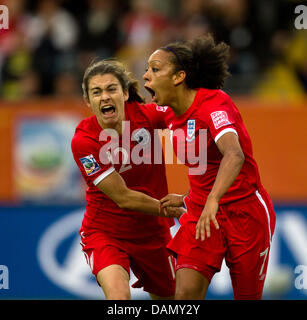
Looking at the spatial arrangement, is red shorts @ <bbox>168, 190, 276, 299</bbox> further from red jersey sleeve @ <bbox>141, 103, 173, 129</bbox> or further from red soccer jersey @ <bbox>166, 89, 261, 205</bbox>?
red jersey sleeve @ <bbox>141, 103, 173, 129</bbox>

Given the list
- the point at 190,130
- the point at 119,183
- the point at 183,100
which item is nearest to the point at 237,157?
the point at 190,130

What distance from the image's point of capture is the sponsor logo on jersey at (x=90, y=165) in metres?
5.60

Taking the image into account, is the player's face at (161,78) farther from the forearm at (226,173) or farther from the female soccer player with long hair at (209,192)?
the forearm at (226,173)

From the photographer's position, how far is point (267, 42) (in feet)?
33.4

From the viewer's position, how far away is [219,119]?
5023 millimetres

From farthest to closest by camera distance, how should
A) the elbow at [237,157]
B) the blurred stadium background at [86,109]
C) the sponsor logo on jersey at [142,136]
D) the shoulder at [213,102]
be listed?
the blurred stadium background at [86,109], the sponsor logo on jersey at [142,136], the shoulder at [213,102], the elbow at [237,157]

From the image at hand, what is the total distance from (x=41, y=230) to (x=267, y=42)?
406 cm

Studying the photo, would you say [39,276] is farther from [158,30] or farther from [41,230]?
[158,30]

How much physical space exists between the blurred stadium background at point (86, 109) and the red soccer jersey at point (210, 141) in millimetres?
3186

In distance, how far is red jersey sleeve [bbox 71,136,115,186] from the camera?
5594 millimetres

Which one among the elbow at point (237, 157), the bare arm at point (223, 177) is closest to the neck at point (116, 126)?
the bare arm at point (223, 177)

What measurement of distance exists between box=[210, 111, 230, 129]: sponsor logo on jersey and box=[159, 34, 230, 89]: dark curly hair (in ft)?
1.37

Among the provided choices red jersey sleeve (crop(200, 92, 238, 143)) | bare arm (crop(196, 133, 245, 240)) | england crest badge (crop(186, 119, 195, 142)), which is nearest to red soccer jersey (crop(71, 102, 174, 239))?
england crest badge (crop(186, 119, 195, 142))

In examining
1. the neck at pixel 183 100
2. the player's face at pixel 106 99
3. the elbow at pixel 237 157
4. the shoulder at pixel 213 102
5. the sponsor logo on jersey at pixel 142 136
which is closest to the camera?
the elbow at pixel 237 157
